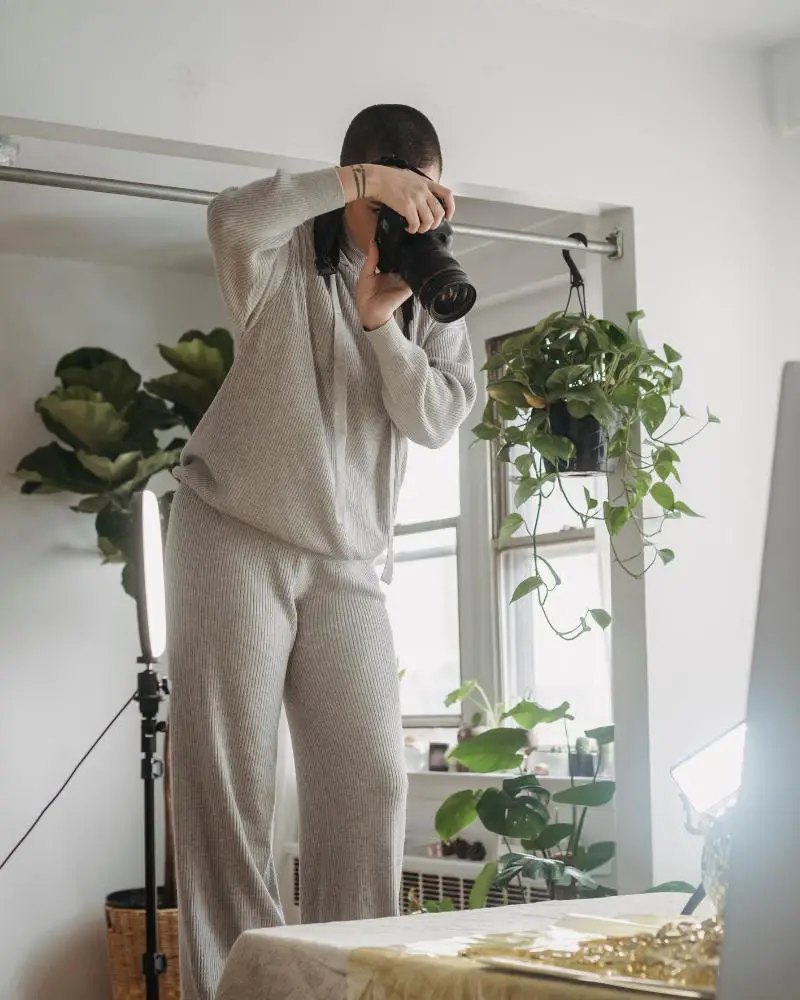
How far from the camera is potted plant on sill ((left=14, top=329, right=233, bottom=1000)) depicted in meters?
4.02

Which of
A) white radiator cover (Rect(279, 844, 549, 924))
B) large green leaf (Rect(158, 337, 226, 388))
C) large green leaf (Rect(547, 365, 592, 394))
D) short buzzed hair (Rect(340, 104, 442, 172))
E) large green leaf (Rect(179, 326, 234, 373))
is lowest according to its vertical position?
white radiator cover (Rect(279, 844, 549, 924))

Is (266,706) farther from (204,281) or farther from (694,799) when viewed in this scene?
(204,281)

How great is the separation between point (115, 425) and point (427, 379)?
8.42ft

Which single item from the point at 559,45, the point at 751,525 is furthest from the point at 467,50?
the point at 751,525

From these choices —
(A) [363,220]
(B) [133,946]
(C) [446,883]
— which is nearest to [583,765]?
(C) [446,883]

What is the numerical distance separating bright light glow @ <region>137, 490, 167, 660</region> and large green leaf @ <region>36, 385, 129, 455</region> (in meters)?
1.42

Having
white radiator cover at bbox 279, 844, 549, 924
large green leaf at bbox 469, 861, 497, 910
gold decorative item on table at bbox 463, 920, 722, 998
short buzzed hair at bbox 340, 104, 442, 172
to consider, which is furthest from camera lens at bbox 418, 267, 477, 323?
white radiator cover at bbox 279, 844, 549, 924

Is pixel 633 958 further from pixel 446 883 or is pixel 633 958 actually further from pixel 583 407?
pixel 446 883

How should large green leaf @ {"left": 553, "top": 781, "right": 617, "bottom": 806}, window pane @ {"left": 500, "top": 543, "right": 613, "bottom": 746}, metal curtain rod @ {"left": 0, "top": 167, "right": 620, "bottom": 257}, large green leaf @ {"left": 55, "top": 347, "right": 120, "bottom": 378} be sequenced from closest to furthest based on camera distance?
metal curtain rod @ {"left": 0, "top": 167, "right": 620, "bottom": 257} → large green leaf @ {"left": 553, "top": 781, "right": 617, "bottom": 806} → window pane @ {"left": 500, "top": 543, "right": 613, "bottom": 746} → large green leaf @ {"left": 55, "top": 347, "right": 120, "bottom": 378}

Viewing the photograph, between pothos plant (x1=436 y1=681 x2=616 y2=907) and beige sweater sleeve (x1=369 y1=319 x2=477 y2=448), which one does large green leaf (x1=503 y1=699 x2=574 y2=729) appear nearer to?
pothos plant (x1=436 y1=681 x2=616 y2=907)

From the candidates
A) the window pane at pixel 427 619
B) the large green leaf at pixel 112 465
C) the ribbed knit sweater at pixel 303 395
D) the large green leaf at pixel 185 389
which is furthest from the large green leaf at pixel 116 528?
the ribbed knit sweater at pixel 303 395

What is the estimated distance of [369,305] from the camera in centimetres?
161

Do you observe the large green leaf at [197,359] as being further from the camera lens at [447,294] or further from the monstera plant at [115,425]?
the camera lens at [447,294]

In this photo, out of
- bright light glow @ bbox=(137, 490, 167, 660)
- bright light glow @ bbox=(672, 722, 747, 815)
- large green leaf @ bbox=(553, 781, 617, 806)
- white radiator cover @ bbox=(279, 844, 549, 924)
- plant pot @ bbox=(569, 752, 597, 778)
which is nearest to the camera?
bright light glow @ bbox=(672, 722, 747, 815)
